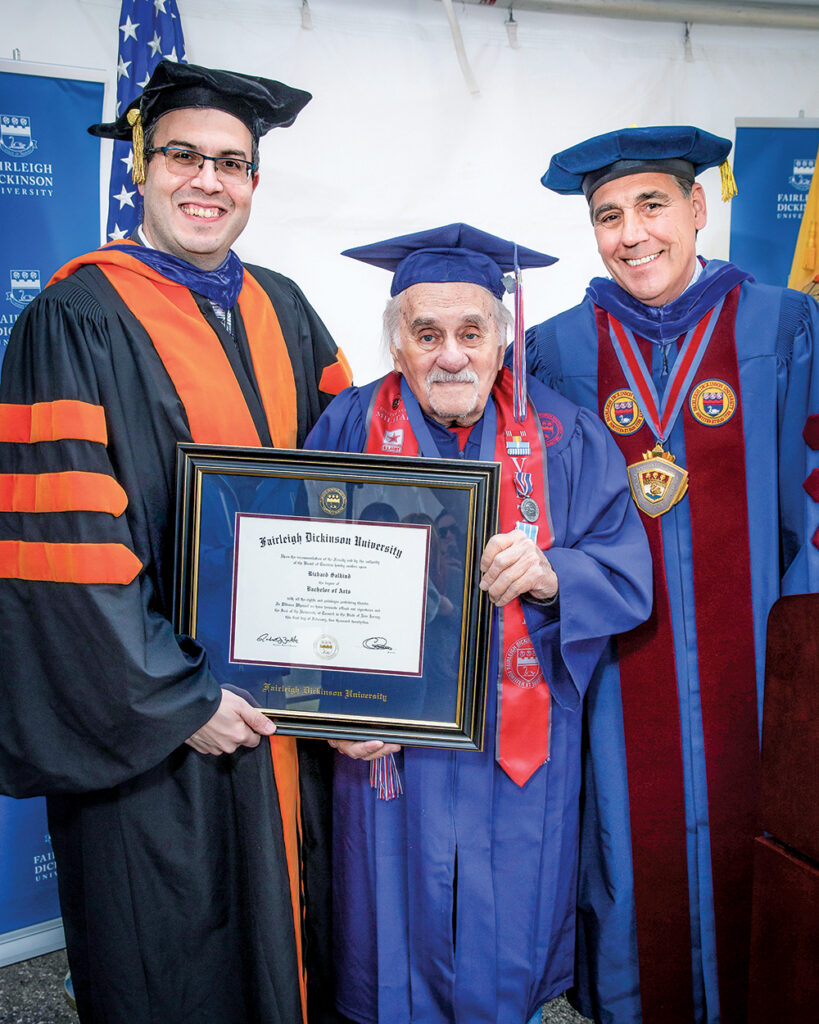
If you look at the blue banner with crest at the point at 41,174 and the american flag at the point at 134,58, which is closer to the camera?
the blue banner with crest at the point at 41,174

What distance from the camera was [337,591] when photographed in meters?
1.80

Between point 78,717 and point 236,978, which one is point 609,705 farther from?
point 78,717

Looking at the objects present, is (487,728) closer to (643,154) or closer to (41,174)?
(643,154)

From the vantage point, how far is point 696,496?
2168 millimetres

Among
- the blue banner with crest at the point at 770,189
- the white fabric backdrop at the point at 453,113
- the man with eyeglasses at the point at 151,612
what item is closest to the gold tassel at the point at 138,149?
the man with eyeglasses at the point at 151,612

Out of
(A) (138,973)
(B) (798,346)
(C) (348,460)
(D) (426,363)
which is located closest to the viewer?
(C) (348,460)

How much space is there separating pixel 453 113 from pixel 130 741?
3152mm

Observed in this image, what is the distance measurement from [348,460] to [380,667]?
0.48m

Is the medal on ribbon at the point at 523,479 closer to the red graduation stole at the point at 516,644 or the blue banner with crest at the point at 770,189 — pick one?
the red graduation stole at the point at 516,644

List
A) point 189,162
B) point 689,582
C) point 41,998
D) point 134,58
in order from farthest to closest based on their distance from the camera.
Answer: point 134,58 < point 41,998 < point 689,582 < point 189,162

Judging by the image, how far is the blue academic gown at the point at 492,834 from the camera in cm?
197

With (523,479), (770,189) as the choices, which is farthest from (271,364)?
(770,189)

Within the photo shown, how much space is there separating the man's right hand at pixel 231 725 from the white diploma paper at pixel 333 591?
136mm

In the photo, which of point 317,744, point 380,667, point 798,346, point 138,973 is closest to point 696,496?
point 798,346
